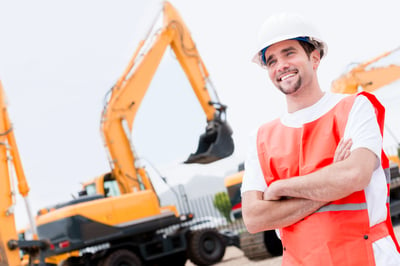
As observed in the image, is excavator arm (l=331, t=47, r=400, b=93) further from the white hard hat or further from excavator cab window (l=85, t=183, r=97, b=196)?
the white hard hat

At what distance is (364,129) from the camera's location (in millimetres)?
1992

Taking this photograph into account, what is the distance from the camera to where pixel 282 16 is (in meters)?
2.19

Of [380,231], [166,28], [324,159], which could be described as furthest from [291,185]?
[166,28]

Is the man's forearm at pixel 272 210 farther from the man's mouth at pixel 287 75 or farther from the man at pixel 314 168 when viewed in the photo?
the man's mouth at pixel 287 75

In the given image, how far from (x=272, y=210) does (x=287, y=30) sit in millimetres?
624

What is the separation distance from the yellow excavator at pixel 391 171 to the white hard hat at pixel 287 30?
8892 millimetres

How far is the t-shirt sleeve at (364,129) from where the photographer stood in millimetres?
1980

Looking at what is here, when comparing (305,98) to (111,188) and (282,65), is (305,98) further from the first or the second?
(111,188)

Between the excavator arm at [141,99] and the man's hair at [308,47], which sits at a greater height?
the excavator arm at [141,99]

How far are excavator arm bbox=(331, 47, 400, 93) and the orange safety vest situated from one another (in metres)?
11.5

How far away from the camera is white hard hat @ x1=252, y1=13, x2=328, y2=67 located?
216 cm

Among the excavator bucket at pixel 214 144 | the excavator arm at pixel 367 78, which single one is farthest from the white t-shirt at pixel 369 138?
the excavator arm at pixel 367 78

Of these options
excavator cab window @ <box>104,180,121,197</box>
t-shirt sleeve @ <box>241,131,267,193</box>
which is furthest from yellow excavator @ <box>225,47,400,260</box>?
t-shirt sleeve @ <box>241,131,267,193</box>

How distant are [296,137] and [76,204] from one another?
936 centimetres
